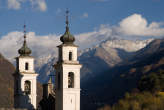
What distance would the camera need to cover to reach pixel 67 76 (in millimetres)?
78500

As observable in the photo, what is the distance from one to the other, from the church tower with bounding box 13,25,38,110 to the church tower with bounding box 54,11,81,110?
33.9ft

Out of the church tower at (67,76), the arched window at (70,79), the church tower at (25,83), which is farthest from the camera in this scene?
the church tower at (25,83)

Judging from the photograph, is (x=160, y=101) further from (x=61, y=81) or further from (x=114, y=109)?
(x=61, y=81)

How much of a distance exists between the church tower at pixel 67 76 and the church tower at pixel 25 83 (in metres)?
10.3

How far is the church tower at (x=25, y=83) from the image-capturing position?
89062 millimetres

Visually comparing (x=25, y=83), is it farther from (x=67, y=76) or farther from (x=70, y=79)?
(x=67, y=76)

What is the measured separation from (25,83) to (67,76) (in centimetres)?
1416

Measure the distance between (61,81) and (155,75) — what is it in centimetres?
2326

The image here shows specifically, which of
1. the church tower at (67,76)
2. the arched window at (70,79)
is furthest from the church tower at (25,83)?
the arched window at (70,79)

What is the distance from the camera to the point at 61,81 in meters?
78.6

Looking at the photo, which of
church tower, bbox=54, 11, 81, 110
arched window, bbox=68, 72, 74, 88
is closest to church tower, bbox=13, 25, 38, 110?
church tower, bbox=54, 11, 81, 110

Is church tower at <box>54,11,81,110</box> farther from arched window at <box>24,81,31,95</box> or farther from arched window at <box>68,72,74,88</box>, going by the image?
arched window at <box>24,81,31,95</box>

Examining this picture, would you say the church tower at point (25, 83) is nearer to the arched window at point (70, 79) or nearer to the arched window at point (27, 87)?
the arched window at point (27, 87)

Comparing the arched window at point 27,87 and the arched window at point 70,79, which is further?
the arched window at point 27,87
